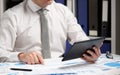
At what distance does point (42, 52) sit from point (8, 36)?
242 millimetres

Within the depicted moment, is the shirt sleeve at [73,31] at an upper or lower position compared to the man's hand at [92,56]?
upper

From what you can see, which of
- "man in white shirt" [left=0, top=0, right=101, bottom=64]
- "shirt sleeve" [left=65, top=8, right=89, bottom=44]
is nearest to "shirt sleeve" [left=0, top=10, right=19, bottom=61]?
"man in white shirt" [left=0, top=0, right=101, bottom=64]

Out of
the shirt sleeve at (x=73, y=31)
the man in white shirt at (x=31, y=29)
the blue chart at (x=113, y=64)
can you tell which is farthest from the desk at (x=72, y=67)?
the shirt sleeve at (x=73, y=31)

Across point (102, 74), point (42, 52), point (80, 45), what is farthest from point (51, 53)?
point (102, 74)

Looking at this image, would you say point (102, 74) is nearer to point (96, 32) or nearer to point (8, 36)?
point (8, 36)

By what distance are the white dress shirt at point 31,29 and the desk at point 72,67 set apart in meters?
0.25

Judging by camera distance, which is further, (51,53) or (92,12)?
(92,12)

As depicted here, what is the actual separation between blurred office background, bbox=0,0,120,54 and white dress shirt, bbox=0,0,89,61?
0.74 meters

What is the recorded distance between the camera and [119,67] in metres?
1.28

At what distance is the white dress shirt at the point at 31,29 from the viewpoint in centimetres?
166

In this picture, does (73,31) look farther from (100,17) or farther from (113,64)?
(100,17)

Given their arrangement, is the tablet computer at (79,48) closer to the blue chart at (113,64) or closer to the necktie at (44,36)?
the blue chart at (113,64)

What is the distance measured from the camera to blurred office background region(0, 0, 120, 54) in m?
2.60

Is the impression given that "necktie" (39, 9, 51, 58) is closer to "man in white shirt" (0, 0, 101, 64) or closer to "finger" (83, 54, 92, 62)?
"man in white shirt" (0, 0, 101, 64)
